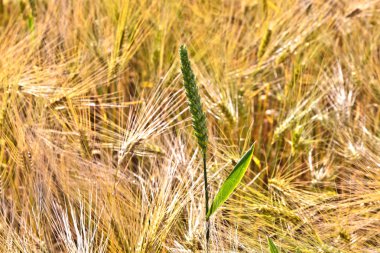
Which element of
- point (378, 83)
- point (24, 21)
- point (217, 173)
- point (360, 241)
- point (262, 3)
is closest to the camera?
point (360, 241)

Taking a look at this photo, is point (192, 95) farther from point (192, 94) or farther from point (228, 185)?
point (228, 185)

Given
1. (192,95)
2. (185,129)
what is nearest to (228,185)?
(192,95)

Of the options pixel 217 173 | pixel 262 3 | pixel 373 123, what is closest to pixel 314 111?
pixel 373 123

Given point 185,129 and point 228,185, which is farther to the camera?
point 185,129

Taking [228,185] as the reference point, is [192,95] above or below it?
above

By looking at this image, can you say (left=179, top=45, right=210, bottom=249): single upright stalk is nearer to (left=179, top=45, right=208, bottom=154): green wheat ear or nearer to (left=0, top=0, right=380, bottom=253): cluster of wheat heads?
(left=179, top=45, right=208, bottom=154): green wheat ear

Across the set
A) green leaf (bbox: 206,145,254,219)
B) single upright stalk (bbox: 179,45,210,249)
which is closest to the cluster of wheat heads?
green leaf (bbox: 206,145,254,219)

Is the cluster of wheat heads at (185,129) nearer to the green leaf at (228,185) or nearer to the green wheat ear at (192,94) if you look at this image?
the green leaf at (228,185)

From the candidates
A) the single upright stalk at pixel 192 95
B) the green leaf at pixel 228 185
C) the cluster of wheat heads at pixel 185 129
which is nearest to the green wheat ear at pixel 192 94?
the single upright stalk at pixel 192 95

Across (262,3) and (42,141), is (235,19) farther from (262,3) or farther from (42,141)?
(42,141)
